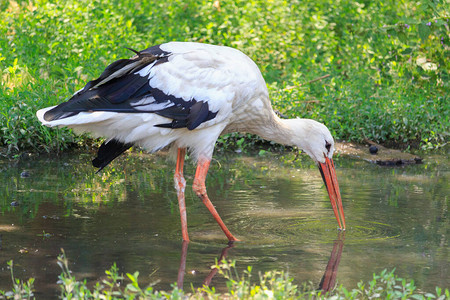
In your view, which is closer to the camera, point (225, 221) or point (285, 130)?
point (225, 221)

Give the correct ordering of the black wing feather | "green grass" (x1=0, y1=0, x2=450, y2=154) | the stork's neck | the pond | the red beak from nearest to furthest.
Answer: the pond < the black wing feather < the red beak < the stork's neck < "green grass" (x1=0, y1=0, x2=450, y2=154)

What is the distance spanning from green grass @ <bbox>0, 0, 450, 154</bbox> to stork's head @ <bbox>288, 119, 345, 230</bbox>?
92.4 inches

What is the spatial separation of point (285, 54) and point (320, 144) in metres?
4.99

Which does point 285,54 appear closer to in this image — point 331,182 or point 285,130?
point 285,130

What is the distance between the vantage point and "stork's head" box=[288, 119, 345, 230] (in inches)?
238

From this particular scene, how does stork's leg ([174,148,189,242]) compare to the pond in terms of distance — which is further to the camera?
stork's leg ([174,148,189,242])

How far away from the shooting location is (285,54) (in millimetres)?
10867

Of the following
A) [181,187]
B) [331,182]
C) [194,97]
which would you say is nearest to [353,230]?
[331,182]

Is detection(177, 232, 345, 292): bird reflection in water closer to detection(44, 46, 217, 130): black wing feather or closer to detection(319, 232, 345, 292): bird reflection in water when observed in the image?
detection(319, 232, 345, 292): bird reflection in water

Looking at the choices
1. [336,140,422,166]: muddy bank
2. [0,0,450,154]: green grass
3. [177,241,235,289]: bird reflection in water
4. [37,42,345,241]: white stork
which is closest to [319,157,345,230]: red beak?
[37,42,345,241]: white stork

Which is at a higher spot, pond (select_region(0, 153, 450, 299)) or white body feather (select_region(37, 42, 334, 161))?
white body feather (select_region(37, 42, 334, 161))

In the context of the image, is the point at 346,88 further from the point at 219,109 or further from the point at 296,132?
the point at 219,109

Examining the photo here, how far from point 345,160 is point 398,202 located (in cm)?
192

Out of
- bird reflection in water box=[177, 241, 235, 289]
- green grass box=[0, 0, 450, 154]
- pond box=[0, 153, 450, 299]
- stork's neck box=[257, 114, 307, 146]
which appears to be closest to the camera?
bird reflection in water box=[177, 241, 235, 289]
